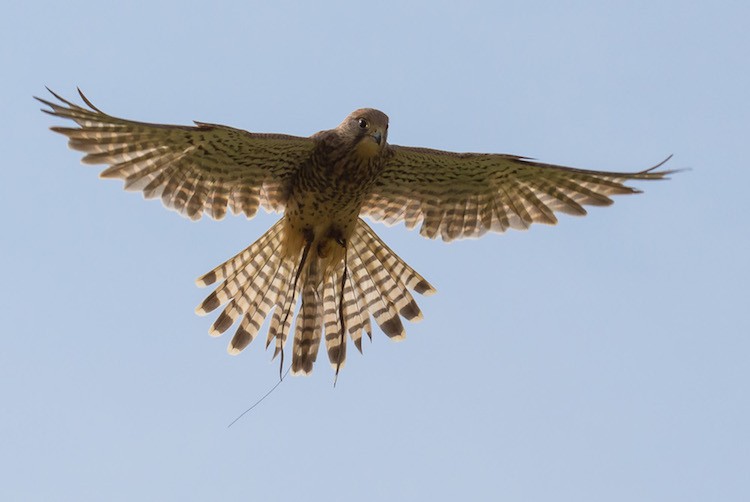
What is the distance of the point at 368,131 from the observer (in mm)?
11492

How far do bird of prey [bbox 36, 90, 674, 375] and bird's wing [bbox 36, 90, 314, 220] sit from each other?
0.01 meters

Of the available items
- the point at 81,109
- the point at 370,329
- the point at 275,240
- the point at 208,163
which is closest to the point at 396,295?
the point at 370,329

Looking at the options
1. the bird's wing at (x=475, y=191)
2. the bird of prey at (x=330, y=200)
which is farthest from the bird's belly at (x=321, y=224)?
the bird's wing at (x=475, y=191)

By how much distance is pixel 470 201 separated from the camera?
1256cm

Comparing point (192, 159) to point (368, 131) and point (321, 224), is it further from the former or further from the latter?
point (368, 131)

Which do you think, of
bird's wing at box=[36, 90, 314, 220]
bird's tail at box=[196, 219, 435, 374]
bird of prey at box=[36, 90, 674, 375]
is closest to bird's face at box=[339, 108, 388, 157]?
bird of prey at box=[36, 90, 674, 375]

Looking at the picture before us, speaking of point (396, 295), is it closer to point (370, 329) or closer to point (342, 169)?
point (370, 329)

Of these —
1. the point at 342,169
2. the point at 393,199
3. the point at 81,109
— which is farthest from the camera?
the point at 393,199

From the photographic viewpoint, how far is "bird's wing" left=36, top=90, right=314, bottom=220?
10953 millimetres

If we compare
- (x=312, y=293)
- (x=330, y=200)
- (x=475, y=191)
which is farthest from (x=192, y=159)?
(x=475, y=191)

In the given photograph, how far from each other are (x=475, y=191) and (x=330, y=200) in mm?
1399

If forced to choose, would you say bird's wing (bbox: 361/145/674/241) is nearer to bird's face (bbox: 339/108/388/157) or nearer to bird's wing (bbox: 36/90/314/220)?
bird's face (bbox: 339/108/388/157)

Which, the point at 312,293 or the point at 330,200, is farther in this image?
the point at 312,293

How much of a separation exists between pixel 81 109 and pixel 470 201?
3.59 m
